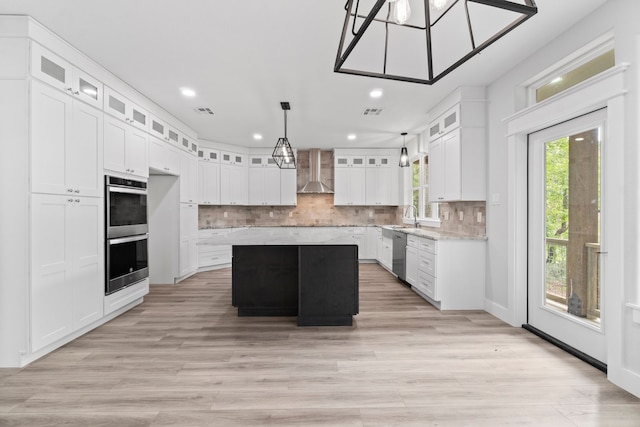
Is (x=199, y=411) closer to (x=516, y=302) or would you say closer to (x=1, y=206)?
(x=1, y=206)

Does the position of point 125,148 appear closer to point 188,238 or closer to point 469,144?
point 188,238

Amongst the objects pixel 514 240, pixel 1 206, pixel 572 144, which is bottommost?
pixel 514 240

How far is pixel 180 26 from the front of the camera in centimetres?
271

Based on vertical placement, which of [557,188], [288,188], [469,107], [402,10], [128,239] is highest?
[469,107]

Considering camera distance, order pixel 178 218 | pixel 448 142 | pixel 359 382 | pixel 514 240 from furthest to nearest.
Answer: pixel 178 218
pixel 448 142
pixel 514 240
pixel 359 382

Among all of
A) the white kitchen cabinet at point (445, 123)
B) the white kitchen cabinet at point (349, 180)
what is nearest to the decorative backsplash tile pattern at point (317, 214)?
the white kitchen cabinet at point (349, 180)

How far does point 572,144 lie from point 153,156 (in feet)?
16.2

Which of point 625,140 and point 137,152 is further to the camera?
point 137,152

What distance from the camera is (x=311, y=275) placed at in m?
3.48

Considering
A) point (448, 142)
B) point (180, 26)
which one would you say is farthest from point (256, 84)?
point (448, 142)

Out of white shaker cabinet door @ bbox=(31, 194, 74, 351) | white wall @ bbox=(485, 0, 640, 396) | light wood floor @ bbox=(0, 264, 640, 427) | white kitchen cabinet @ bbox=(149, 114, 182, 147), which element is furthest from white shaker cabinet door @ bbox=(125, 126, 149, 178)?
white wall @ bbox=(485, 0, 640, 396)

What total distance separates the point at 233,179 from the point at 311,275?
455 centimetres

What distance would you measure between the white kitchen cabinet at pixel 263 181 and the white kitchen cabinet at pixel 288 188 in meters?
0.09

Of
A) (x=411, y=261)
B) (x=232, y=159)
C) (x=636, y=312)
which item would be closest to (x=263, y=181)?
(x=232, y=159)
